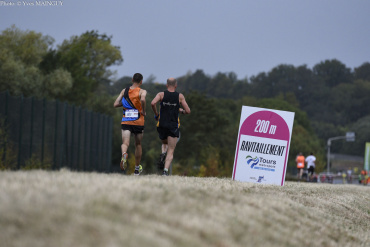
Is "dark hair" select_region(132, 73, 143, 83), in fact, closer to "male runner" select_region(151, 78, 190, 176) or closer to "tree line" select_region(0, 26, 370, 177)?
"male runner" select_region(151, 78, 190, 176)

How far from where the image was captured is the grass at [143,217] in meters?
5.96

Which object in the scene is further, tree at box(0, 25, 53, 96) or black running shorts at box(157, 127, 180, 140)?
tree at box(0, 25, 53, 96)

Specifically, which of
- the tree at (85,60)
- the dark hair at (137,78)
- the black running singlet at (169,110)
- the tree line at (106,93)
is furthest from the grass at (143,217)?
the tree at (85,60)

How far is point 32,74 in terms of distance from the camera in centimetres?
6144

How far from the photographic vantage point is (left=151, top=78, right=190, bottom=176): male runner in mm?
14492

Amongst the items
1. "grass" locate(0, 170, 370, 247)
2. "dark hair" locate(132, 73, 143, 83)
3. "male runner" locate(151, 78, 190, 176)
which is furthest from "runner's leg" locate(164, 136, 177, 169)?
"grass" locate(0, 170, 370, 247)

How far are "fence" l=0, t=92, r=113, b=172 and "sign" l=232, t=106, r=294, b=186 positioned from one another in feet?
28.8

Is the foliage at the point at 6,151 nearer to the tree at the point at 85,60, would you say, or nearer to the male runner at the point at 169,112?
the male runner at the point at 169,112

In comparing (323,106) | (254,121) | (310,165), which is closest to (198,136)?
(310,165)

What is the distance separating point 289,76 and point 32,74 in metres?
144

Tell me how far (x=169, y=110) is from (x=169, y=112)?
4 cm

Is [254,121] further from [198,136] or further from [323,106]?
[323,106]

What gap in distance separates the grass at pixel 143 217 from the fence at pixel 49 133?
1310 cm

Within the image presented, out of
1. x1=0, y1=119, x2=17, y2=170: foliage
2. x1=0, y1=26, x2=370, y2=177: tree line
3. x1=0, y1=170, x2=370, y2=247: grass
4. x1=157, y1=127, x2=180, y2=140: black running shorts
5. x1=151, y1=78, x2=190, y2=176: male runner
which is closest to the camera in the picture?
x1=0, y1=170, x2=370, y2=247: grass
